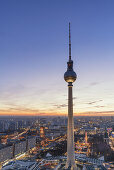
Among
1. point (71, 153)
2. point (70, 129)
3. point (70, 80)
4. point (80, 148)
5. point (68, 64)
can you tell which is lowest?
point (80, 148)

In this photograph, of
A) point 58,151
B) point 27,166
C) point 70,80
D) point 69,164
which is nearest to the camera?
point 69,164

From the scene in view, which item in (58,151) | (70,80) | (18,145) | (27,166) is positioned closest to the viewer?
(27,166)

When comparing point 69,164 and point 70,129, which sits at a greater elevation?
point 70,129

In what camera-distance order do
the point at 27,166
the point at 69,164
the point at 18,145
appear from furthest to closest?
the point at 18,145
the point at 27,166
the point at 69,164

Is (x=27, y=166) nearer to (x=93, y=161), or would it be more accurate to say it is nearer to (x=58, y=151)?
(x=93, y=161)

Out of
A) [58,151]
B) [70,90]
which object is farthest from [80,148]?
[70,90]

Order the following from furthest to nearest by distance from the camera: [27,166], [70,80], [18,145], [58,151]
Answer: [18,145] < [58,151] < [70,80] < [27,166]

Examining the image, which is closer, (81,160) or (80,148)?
(81,160)

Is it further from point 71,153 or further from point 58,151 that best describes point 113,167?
point 58,151

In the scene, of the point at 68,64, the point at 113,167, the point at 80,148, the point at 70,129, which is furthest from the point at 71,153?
the point at 80,148
